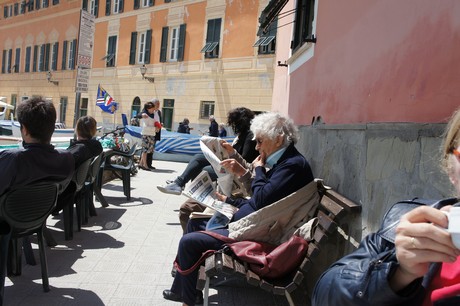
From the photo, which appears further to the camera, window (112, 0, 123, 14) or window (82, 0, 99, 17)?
window (82, 0, 99, 17)

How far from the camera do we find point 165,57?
24.0 meters

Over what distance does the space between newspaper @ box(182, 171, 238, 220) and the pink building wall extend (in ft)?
4.22

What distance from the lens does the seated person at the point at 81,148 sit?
171 inches

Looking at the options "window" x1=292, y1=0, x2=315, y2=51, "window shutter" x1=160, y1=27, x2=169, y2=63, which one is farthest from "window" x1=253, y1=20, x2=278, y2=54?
"window" x1=292, y1=0, x2=315, y2=51

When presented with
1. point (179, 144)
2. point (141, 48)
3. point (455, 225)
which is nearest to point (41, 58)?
point (141, 48)

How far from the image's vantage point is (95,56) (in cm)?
2836

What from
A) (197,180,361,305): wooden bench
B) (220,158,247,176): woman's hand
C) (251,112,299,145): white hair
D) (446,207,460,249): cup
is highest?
(251,112,299,145): white hair

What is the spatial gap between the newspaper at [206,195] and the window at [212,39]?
18.4 meters

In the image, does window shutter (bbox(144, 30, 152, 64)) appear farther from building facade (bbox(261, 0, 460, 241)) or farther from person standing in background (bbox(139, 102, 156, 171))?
building facade (bbox(261, 0, 460, 241))

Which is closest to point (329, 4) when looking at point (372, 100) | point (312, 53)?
point (312, 53)

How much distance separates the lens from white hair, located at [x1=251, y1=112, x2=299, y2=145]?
3492 mm

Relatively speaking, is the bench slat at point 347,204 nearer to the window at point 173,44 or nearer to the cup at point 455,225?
the cup at point 455,225

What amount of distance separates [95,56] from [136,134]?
1640 cm

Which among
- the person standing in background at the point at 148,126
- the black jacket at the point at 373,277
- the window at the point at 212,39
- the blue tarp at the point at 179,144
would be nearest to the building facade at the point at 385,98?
the black jacket at the point at 373,277
